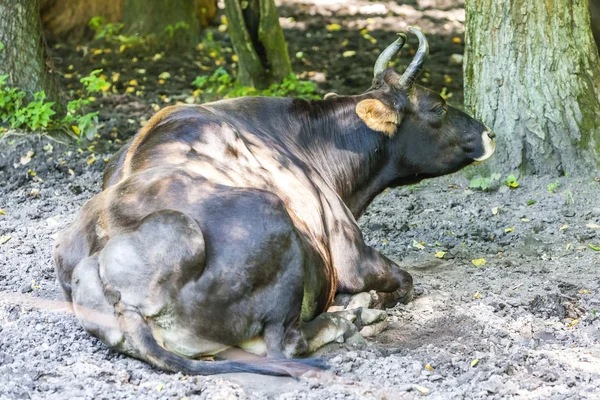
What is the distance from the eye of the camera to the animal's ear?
669 centimetres

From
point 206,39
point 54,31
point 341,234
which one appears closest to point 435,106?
point 341,234

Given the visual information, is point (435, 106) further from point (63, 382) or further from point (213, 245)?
point (63, 382)

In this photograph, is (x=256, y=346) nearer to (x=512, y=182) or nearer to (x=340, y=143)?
(x=340, y=143)

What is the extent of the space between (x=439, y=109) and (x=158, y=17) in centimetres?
737

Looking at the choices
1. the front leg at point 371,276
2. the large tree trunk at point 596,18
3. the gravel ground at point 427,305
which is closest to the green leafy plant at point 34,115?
the gravel ground at point 427,305

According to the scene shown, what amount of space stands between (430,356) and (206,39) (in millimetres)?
9446


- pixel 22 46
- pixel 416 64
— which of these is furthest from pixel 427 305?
pixel 22 46

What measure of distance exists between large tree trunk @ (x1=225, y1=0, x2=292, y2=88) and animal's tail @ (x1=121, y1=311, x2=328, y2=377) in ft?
21.1

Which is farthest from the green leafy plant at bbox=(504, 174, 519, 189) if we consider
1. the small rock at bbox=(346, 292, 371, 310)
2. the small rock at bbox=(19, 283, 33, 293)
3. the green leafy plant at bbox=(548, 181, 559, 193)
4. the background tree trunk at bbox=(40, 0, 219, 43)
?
the background tree trunk at bbox=(40, 0, 219, 43)

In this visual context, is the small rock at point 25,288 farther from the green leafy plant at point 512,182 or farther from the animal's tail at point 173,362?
the green leafy plant at point 512,182

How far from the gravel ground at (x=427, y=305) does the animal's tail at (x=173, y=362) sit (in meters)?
0.05

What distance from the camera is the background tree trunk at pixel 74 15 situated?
1377 cm

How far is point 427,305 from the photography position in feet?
20.5

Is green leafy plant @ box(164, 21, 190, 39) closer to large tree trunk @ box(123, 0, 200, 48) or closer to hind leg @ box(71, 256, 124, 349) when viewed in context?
large tree trunk @ box(123, 0, 200, 48)
